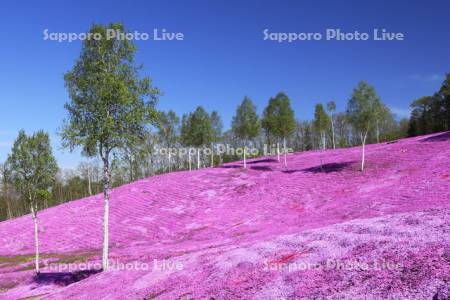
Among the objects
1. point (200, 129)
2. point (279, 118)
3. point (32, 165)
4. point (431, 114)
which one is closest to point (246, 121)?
point (279, 118)

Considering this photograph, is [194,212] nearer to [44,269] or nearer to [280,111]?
[44,269]

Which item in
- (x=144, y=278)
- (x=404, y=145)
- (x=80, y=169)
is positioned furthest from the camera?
(x=80, y=169)

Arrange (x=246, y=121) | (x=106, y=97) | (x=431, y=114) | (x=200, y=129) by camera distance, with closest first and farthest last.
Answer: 1. (x=106, y=97)
2. (x=246, y=121)
3. (x=200, y=129)
4. (x=431, y=114)

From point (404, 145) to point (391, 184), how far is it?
2047 centimetres

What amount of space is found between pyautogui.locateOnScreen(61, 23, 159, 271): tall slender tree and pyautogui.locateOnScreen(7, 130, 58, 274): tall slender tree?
7.98 m

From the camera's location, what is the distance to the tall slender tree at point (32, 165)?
113ft

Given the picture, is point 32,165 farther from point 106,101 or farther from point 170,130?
point 170,130

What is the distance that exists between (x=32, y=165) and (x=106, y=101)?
11.4m

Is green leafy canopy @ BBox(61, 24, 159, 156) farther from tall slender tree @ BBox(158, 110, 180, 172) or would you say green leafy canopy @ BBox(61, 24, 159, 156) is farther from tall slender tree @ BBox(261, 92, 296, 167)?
tall slender tree @ BBox(158, 110, 180, 172)

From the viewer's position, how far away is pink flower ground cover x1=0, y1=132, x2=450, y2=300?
13.9 metres

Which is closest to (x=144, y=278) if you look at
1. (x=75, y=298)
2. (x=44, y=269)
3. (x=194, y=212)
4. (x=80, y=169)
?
(x=75, y=298)

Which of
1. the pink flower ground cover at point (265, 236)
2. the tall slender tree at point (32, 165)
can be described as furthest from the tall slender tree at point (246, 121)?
the tall slender tree at point (32, 165)

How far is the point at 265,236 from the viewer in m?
30.3

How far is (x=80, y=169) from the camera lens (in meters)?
116
